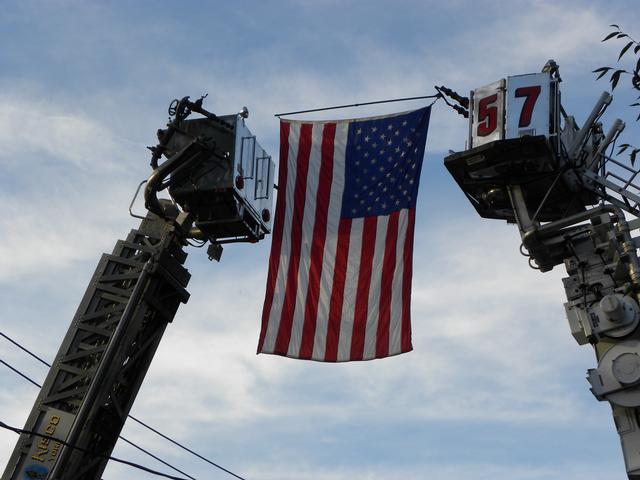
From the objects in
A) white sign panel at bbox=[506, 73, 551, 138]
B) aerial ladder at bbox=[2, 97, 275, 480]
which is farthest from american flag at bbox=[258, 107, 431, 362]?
white sign panel at bbox=[506, 73, 551, 138]

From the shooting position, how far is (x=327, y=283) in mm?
16188

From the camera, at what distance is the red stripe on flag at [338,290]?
50.6 ft

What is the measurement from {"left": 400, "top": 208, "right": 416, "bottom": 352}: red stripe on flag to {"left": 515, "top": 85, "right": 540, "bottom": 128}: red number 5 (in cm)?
306

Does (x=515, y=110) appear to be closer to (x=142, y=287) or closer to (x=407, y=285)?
(x=407, y=285)

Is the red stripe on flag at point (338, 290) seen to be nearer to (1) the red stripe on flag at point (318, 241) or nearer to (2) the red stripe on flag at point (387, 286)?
(1) the red stripe on flag at point (318, 241)

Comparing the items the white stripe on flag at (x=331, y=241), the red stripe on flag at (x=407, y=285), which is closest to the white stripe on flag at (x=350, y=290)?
the white stripe on flag at (x=331, y=241)

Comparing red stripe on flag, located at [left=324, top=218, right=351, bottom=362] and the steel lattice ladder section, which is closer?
the steel lattice ladder section

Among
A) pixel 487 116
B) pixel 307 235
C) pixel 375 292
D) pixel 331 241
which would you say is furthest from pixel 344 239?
pixel 487 116

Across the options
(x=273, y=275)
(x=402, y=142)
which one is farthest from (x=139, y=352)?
(x=402, y=142)

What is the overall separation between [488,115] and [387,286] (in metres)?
3.34

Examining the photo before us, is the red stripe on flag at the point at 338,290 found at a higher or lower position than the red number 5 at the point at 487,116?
lower

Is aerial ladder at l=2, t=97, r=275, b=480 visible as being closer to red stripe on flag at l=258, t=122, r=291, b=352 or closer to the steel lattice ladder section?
the steel lattice ladder section

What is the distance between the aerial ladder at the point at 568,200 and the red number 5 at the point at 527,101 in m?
0.02

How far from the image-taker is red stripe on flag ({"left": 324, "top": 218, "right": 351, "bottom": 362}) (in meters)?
15.4
